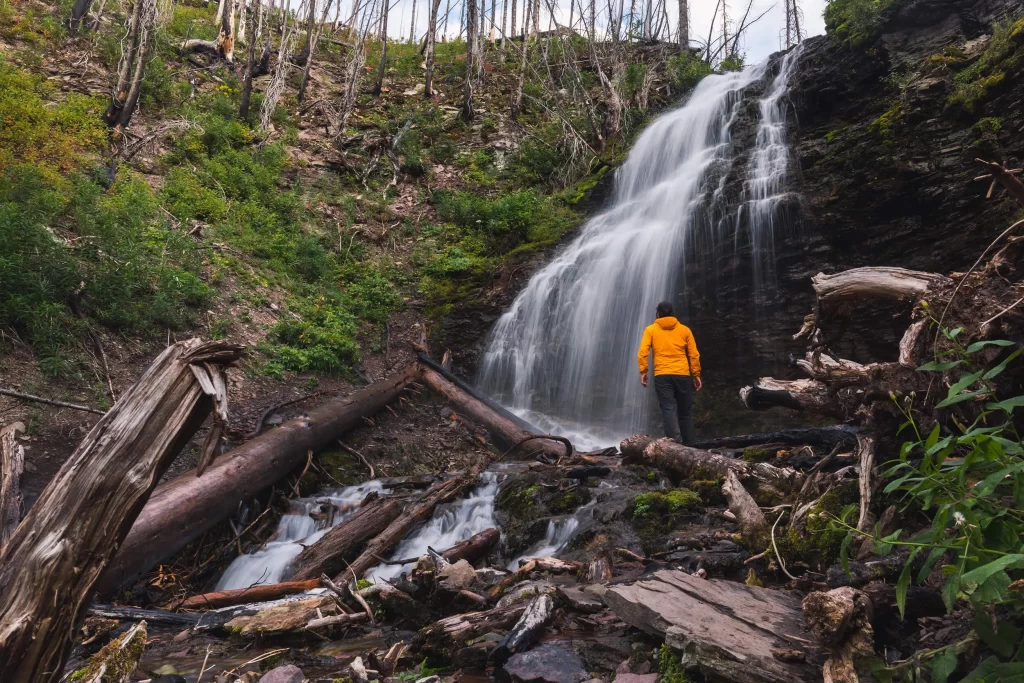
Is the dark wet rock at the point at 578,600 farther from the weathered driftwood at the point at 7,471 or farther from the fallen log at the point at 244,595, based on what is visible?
the weathered driftwood at the point at 7,471

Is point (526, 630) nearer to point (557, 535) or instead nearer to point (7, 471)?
point (557, 535)

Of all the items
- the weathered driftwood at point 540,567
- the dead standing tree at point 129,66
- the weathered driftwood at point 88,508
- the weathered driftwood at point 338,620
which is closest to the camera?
the weathered driftwood at point 88,508

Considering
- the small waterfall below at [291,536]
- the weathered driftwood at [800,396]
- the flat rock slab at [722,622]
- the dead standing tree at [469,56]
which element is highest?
the dead standing tree at [469,56]

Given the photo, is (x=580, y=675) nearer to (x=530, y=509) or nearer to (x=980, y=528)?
(x=980, y=528)

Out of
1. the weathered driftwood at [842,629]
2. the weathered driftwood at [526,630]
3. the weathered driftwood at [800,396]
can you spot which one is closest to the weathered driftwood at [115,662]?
the weathered driftwood at [526,630]

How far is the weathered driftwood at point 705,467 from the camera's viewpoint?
412cm

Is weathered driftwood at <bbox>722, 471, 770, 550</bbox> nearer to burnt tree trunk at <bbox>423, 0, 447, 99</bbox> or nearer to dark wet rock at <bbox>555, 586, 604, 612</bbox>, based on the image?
dark wet rock at <bbox>555, 586, 604, 612</bbox>

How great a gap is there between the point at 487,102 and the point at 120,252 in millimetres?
13750

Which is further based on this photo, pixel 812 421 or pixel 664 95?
pixel 664 95

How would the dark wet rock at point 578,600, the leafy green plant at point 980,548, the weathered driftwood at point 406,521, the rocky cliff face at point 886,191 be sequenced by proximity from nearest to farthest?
the leafy green plant at point 980,548 < the dark wet rock at point 578,600 < the weathered driftwood at point 406,521 < the rocky cliff face at point 886,191

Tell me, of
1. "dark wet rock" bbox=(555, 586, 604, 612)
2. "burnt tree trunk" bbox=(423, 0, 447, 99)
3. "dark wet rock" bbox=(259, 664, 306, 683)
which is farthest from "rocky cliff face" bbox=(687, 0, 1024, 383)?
"burnt tree trunk" bbox=(423, 0, 447, 99)

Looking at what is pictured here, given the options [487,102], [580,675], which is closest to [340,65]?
[487,102]

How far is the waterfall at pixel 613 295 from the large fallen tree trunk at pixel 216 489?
427 centimetres

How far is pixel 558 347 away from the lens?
37.8 feet
